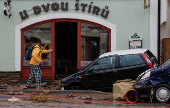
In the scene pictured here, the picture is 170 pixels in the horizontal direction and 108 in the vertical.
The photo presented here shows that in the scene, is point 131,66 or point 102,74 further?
point 102,74

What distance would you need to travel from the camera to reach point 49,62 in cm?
1437

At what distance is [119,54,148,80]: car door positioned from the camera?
11.0 meters

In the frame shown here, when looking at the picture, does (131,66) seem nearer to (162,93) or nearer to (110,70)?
(110,70)

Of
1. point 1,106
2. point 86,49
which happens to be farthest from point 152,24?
point 1,106

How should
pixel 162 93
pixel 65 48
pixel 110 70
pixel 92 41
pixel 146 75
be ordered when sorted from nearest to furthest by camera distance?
pixel 162 93
pixel 146 75
pixel 110 70
pixel 92 41
pixel 65 48

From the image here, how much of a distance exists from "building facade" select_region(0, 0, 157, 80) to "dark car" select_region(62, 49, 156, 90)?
2.74 metres

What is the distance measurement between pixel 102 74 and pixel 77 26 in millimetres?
3725

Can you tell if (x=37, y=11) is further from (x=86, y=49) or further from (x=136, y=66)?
(x=136, y=66)

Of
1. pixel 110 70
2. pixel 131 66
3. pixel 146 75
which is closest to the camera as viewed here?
pixel 146 75

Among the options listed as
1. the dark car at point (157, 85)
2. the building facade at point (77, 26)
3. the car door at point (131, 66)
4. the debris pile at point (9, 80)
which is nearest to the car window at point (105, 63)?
the car door at point (131, 66)

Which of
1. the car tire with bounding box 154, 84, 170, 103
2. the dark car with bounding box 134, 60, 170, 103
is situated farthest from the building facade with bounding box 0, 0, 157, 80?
the car tire with bounding box 154, 84, 170, 103

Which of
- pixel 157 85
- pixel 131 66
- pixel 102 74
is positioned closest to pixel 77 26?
pixel 102 74

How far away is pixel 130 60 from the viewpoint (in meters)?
11.2

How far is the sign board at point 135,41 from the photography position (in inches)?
549
